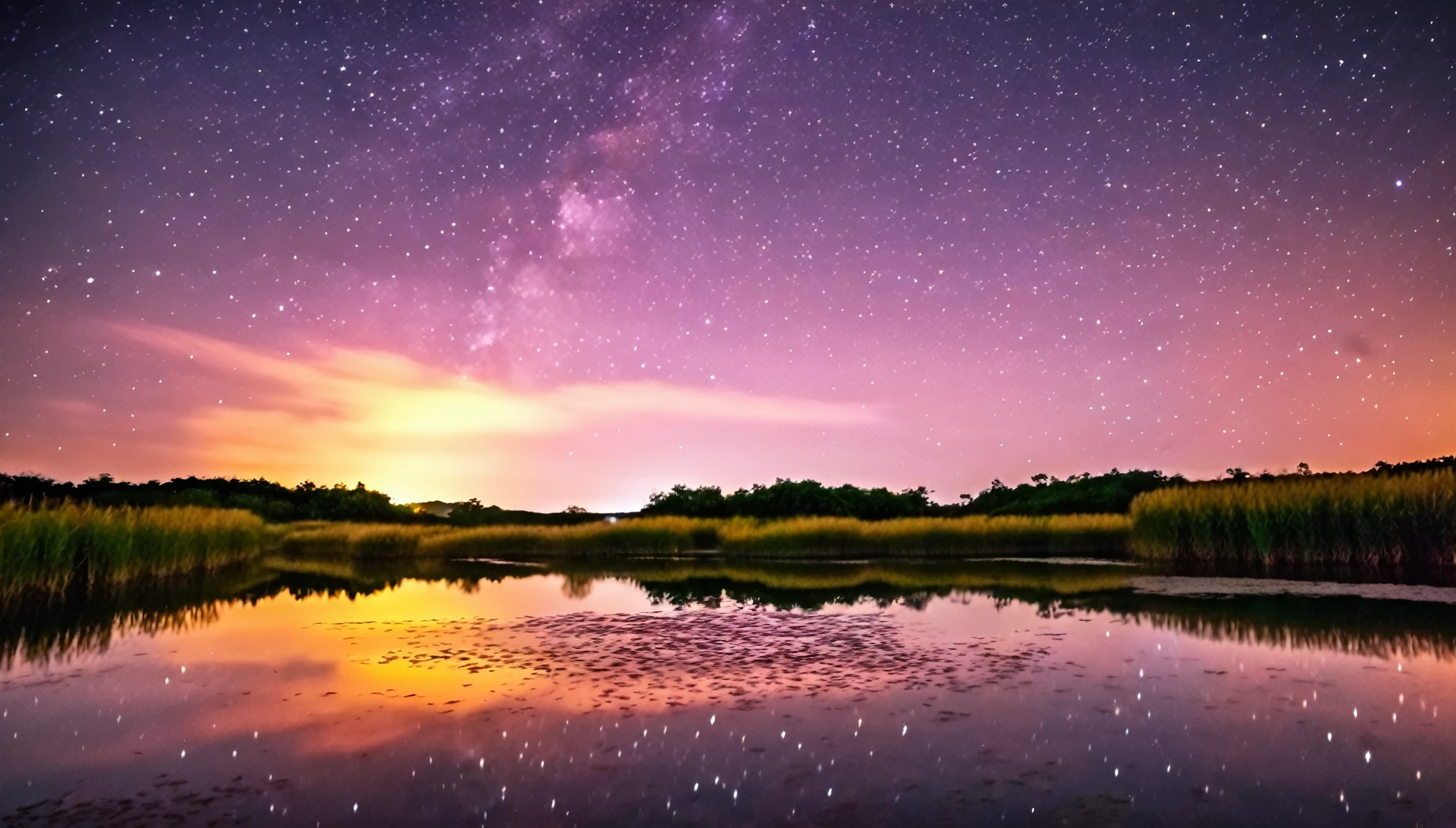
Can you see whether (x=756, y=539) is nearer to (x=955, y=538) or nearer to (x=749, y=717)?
(x=955, y=538)

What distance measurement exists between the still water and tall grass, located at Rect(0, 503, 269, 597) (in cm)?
172

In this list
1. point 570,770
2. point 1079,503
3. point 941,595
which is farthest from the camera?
point 1079,503

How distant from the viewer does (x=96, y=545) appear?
47.5ft

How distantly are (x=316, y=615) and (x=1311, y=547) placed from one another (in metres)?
20.0

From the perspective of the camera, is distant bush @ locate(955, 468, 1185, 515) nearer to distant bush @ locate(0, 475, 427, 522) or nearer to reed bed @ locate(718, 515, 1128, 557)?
reed bed @ locate(718, 515, 1128, 557)

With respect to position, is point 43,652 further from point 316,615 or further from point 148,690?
point 316,615

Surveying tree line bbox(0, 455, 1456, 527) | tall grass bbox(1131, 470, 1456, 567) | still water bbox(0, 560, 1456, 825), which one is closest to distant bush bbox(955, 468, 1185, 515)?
tree line bbox(0, 455, 1456, 527)

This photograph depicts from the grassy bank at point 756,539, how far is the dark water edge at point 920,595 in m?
3.41

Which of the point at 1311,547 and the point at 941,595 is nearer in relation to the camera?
the point at 941,595

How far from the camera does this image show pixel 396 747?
516cm

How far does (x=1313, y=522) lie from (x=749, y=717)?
16.6 metres

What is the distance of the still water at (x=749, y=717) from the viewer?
4.12 meters

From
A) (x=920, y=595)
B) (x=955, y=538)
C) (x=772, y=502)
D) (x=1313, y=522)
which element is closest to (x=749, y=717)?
(x=920, y=595)

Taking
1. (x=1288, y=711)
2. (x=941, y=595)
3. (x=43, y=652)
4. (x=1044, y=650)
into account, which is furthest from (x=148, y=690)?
(x=941, y=595)
